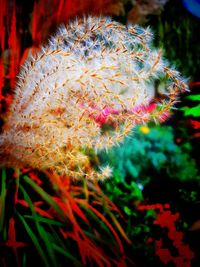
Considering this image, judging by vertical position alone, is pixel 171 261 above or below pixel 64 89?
below

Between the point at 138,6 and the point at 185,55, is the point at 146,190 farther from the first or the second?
the point at 138,6

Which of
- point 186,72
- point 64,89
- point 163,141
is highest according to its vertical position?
point 186,72

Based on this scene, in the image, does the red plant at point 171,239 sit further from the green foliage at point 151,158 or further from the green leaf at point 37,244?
the green leaf at point 37,244

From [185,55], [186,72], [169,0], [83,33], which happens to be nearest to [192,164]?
[186,72]

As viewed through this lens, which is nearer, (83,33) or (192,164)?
(83,33)

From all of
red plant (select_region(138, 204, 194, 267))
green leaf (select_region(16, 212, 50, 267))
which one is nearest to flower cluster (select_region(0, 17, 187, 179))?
green leaf (select_region(16, 212, 50, 267))

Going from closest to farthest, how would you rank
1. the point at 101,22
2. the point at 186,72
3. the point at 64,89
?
the point at 64,89 < the point at 101,22 < the point at 186,72

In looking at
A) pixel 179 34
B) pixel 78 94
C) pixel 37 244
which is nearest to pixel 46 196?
pixel 37 244
